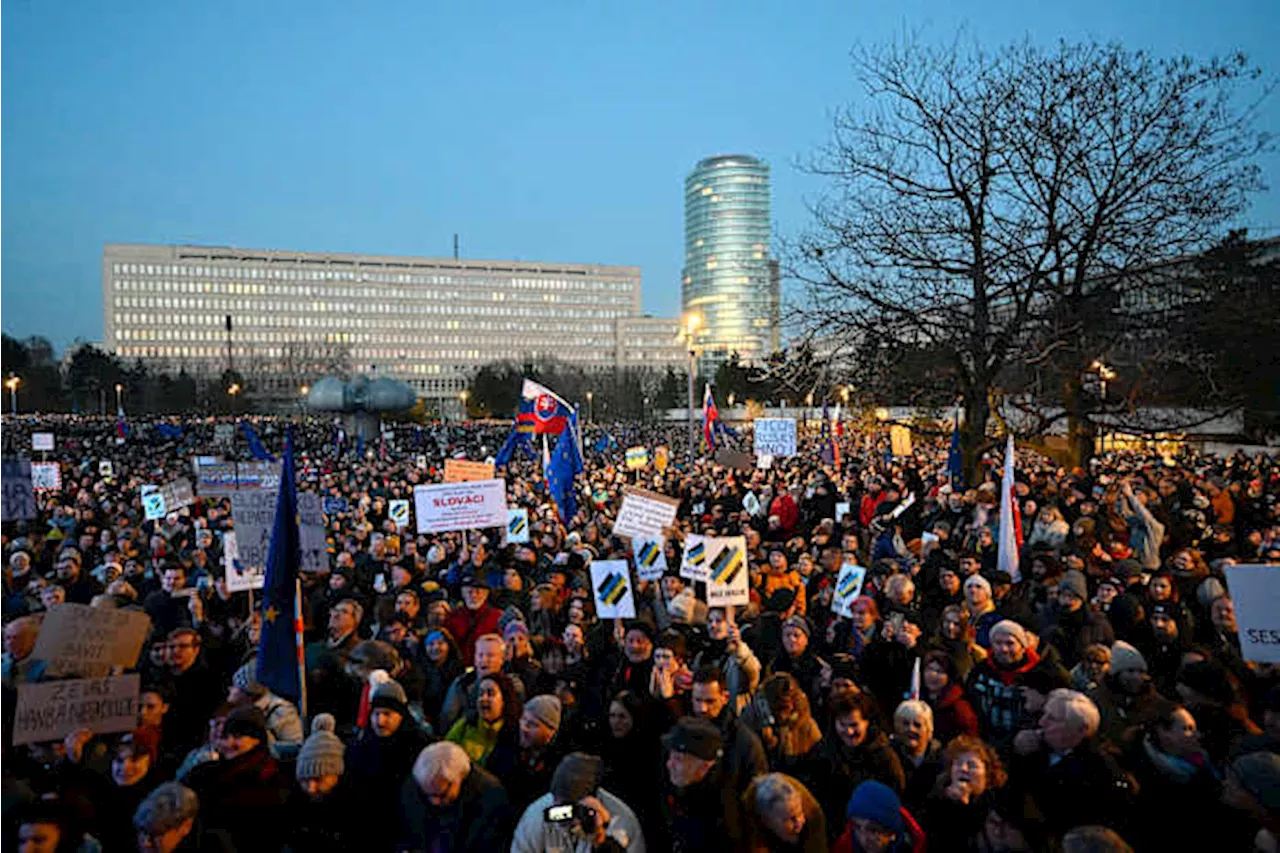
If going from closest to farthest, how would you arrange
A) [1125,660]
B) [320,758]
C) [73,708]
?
[320,758], [73,708], [1125,660]

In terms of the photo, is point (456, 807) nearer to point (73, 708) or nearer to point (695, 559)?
point (73, 708)

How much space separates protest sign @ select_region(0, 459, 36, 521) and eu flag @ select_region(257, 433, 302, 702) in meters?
7.49

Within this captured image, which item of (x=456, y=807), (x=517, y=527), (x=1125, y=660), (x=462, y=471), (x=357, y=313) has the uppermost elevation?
(x=357, y=313)

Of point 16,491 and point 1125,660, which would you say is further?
point 16,491

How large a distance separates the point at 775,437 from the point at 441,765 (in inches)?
618

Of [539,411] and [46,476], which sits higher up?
[539,411]

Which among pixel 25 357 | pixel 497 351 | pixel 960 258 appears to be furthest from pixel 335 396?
pixel 497 351

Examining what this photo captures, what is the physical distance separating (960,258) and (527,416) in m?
7.40

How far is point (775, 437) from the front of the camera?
1881 cm

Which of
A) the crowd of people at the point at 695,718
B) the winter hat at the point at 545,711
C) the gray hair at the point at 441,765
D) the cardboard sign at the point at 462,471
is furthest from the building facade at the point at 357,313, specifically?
the gray hair at the point at 441,765

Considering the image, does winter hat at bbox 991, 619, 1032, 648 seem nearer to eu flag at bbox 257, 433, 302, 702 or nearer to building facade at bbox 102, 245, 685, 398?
eu flag at bbox 257, 433, 302, 702

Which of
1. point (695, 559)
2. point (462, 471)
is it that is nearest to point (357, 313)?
point (462, 471)

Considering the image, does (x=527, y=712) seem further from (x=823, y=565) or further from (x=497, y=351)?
(x=497, y=351)

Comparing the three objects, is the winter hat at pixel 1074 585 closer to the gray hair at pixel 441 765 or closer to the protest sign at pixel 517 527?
the gray hair at pixel 441 765
